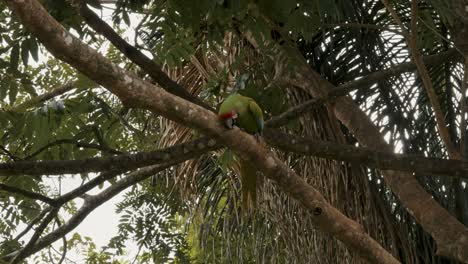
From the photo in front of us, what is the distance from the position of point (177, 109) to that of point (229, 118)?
0.99 ft

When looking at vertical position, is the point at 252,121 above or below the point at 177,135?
below

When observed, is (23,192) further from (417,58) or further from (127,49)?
(417,58)

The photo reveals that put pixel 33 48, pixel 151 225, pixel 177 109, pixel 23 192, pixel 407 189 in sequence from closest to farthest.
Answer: pixel 177 109, pixel 23 192, pixel 33 48, pixel 407 189, pixel 151 225

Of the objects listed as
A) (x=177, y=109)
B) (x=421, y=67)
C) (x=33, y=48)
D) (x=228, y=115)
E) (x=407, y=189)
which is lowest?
(x=177, y=109)

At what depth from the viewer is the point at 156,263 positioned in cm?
648

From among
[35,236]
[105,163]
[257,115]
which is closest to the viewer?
[105,163]

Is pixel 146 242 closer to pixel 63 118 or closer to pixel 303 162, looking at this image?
pixel 303 162

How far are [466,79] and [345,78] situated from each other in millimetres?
1359

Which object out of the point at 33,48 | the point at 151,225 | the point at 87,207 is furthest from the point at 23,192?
the point at 151,225

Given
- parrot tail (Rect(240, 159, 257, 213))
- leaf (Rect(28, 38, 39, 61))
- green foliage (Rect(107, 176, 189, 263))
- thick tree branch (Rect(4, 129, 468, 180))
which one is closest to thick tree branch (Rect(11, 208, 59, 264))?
thick tree branch (Rect(4, 129, 468, 180))

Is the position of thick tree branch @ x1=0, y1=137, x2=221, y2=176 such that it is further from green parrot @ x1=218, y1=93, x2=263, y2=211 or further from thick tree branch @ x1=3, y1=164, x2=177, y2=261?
thick tree branch @ x1=3, y1=164, x2=177, y2=261

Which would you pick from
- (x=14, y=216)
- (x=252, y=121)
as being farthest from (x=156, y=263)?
(x=252, y=121)

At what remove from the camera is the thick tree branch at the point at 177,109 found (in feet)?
6.98

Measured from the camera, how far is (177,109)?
2.44 m
